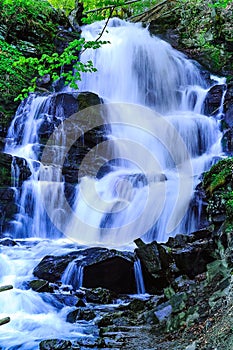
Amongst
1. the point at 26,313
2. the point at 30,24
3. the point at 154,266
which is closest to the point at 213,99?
the point at 30,24

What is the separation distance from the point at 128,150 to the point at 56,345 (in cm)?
1031

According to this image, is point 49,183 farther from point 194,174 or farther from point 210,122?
point 210,122

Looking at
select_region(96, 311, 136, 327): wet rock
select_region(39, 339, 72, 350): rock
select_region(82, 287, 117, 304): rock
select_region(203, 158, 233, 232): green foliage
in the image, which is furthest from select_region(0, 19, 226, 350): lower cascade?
select_region(203, 158, 233, 232): green foliage

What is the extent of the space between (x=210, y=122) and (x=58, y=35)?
8.50 meters

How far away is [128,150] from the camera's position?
14781 millimetres

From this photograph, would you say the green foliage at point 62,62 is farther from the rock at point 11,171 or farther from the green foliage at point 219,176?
the rock at point 11,171

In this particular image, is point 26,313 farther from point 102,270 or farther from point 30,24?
point 30,24

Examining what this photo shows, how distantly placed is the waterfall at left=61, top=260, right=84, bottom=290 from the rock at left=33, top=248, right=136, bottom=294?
71 millimetres

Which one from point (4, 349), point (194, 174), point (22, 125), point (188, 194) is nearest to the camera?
point (4, 349)

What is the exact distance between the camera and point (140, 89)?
17562 mm

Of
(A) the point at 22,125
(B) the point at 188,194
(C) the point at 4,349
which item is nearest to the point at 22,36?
(A) the point at 22,125

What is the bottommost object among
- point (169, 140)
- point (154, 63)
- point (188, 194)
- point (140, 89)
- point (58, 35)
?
point (188, 194)

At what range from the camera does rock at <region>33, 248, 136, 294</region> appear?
7.95 meters

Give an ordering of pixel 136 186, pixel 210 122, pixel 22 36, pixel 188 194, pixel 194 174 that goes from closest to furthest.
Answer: pixel 188 194 < pixel 136 186 < pixel 194 174 < pixel 210 122 < pixel 22 36
